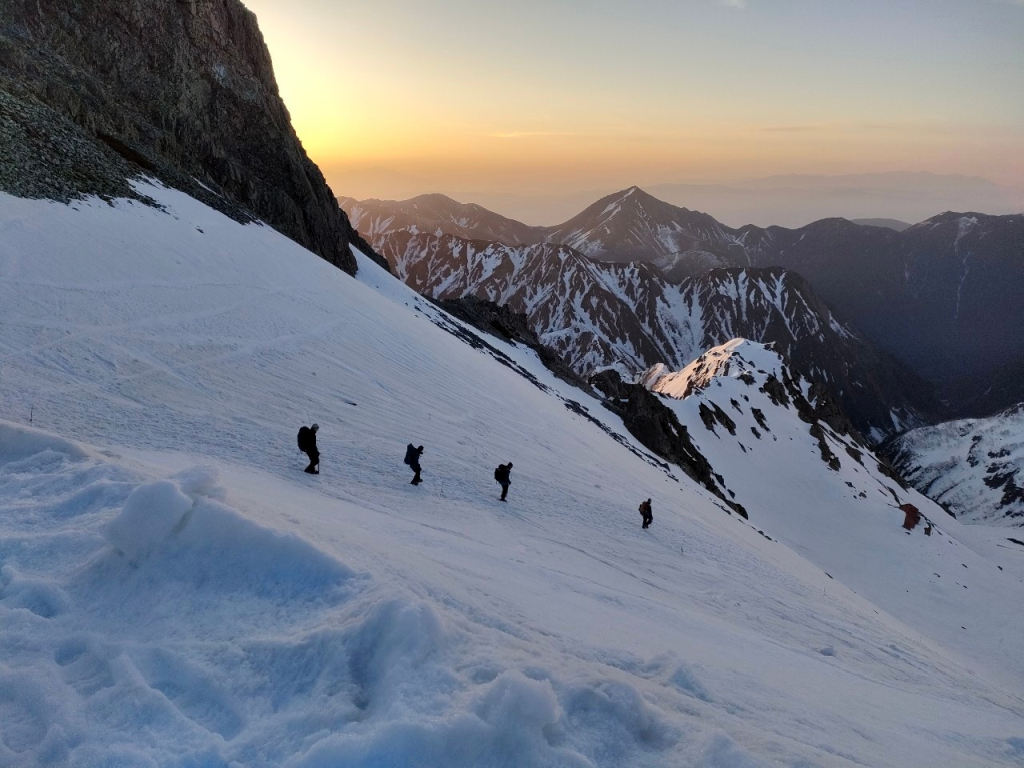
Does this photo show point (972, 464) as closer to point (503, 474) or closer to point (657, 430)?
point (657, 430)

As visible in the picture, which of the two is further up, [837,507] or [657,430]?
[657,430]

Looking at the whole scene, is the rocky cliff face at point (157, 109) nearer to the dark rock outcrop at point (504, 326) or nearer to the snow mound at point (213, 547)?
the dark rock outcrop at point (504, 326)

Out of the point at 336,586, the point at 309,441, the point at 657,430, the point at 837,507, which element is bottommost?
the point at 837,507

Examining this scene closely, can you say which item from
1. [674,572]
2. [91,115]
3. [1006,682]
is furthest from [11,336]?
[1006,682]

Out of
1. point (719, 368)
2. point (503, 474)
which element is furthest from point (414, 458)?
point (719, 368)

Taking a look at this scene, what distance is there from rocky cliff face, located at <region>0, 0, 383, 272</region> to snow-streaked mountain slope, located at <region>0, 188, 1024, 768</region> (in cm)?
679

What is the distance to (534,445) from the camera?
2067 centimetres

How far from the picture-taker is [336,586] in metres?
5.09

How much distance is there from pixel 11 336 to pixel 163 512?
11750 mm

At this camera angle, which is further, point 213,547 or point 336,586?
point 213,547

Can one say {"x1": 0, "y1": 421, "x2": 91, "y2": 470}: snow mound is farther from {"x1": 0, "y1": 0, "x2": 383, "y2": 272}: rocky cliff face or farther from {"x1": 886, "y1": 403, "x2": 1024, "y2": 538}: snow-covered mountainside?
{"x1": 886, "y1": 403, "x2": 1024, "y2": 538}: snow-covered mountainside

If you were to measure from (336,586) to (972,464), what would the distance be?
204m

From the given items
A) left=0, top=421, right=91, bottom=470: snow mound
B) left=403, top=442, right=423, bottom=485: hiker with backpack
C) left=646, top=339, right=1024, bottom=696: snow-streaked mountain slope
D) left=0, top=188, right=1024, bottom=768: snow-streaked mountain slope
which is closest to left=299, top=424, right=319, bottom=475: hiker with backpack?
left=0, top=188, right=1024, bottom=768: snow-streaked mountain slope

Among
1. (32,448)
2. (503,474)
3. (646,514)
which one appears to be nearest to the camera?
(32,448)
